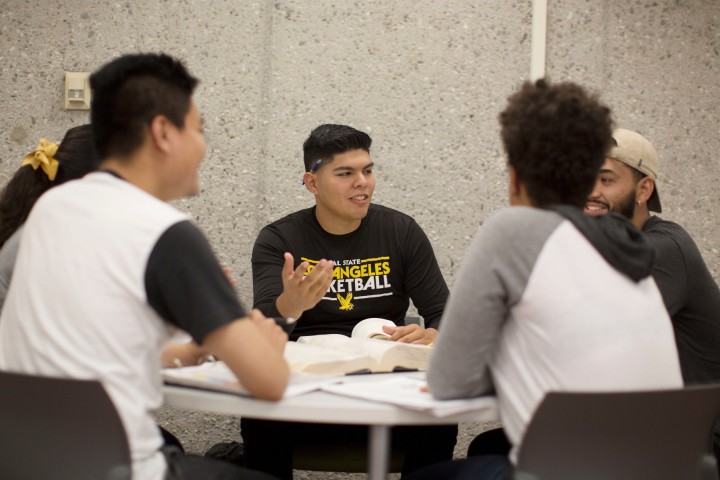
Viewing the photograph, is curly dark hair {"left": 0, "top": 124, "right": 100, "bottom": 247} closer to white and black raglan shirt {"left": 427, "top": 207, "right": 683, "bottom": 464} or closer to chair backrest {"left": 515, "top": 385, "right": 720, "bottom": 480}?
white and black raglan shirt {"left": 427, "top": 207, "right": 683, "bottom": 464}

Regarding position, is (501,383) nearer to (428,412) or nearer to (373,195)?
(428,412)

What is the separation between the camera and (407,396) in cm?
166

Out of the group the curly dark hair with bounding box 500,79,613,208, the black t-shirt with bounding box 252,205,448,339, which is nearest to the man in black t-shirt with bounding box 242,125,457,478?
the black t-shirt with bounding box 252,205,448,339

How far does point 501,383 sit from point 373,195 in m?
1.86

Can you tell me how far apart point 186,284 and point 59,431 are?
0.33 metres

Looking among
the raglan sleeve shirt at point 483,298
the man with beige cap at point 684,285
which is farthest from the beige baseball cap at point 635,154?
the raglan sleeve shirt at point 483,298

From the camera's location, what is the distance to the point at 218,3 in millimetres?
3383

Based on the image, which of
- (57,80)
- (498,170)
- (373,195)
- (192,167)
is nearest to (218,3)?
(57,80)

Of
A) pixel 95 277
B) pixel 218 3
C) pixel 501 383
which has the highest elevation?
pixel 218 3

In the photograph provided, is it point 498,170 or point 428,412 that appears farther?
point 498,170

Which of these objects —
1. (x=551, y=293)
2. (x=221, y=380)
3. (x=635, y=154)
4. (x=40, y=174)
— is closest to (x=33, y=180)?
(x=40, y=174)

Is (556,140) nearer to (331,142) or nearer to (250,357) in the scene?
(250,357)

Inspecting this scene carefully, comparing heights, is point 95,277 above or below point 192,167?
below

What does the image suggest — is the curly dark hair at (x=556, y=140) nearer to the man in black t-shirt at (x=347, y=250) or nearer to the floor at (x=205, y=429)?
the man in black t-shirt at (x=347, y=250)
